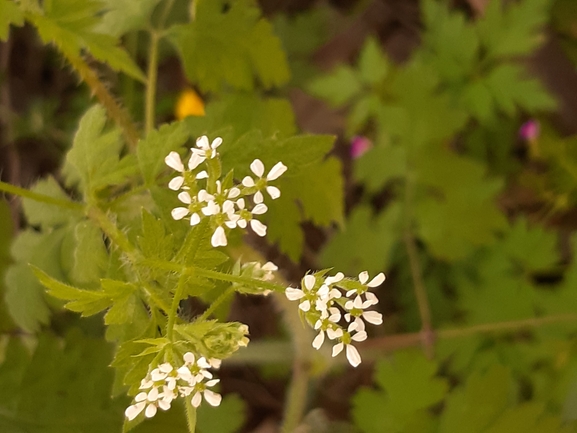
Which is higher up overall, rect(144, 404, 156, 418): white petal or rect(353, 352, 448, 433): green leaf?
rect(144, 404, 156, 418): white petal

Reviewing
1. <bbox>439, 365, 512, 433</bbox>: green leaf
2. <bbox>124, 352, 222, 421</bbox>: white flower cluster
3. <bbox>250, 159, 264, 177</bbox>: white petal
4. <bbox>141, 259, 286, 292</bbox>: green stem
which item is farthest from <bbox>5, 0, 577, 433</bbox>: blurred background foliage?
<bbox>124, 352, 222, 421</bbox>: white flower cluster

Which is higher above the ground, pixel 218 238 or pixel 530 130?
pixel 218 238

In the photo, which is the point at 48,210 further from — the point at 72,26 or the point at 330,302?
the point at 330,302

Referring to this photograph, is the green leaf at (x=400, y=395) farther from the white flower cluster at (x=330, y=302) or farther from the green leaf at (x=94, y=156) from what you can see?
the green leaf at (x=94, y=156)

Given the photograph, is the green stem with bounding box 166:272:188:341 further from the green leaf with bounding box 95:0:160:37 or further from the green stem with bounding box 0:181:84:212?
the green leaf with bounding box 95:0:160:37

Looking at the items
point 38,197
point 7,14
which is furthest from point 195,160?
point 7,14
